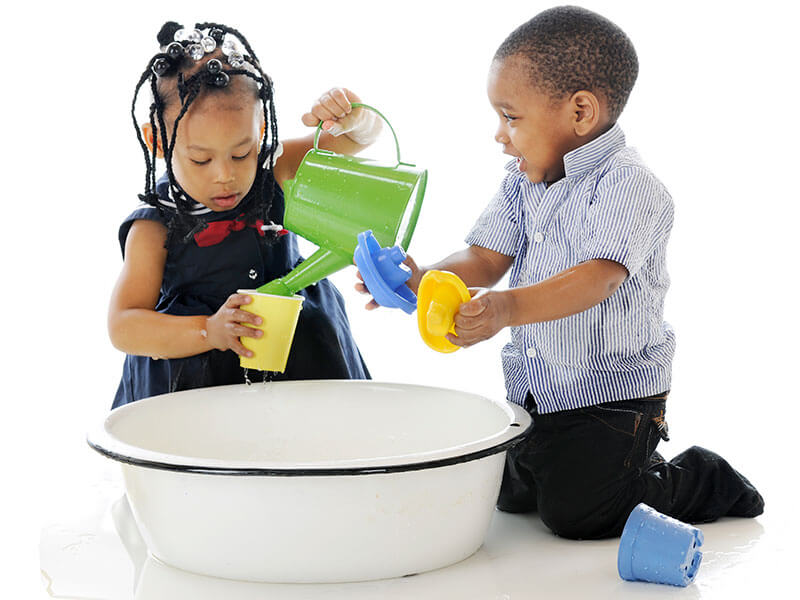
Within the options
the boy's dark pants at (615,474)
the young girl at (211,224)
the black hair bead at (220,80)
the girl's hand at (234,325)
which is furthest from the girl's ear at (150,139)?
the boy's dark pants at (615,474)

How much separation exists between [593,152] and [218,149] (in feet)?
1.46

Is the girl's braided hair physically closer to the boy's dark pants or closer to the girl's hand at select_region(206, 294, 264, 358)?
the girl's hand at select_region(206, 294, 264, 358)

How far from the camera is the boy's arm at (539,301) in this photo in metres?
0.97

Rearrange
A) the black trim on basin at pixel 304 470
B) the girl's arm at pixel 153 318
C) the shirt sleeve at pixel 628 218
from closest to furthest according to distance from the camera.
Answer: the black trim on basin at pixel 304 470 < the shirt sleeve at pixel 628 218 < the girl's arm at pixel 153 318

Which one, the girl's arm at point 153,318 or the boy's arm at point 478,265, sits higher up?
the boy's arm at point 478,265

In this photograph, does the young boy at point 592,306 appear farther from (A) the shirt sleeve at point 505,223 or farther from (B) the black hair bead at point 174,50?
(B) the black hair bead at point 174,50

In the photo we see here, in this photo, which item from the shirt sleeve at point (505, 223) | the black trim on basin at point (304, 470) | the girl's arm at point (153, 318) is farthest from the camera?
the shirt sleeve at point (505, 223)

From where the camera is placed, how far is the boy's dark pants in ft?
3.70

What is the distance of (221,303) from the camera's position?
1.33 metres

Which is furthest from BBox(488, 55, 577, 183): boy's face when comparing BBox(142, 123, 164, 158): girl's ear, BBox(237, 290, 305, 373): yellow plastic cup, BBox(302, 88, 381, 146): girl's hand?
BBox(142, 123, 164, 158): girl's ear

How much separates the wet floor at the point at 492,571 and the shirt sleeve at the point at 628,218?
320mm

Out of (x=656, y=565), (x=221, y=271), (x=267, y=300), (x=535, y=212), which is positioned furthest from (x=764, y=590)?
(x=221, y=271)

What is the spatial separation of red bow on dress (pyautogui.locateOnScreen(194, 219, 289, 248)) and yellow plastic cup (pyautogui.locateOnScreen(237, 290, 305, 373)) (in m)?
0.15

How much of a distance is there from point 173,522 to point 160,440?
20cm
